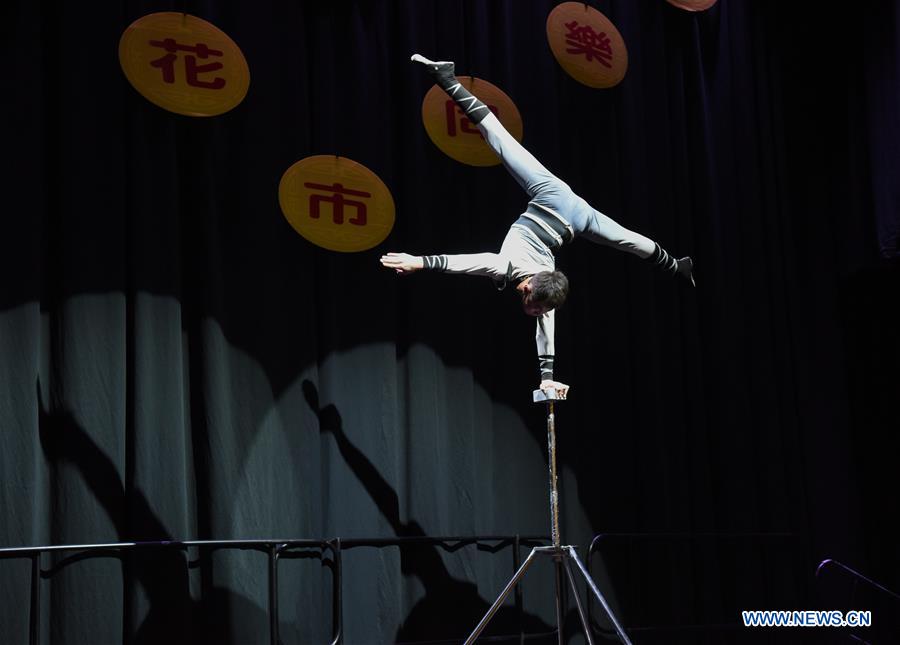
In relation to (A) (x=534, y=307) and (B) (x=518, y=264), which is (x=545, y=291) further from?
(B) (x=518, y=264)

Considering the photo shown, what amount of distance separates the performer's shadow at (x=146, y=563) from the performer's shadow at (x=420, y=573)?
2.55 feet

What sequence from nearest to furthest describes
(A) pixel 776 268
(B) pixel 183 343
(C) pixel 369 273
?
(B) pixel 183 343
(C) pixel 369 273
(A) pixel 776 268

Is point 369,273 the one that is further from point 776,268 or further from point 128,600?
point 776,268

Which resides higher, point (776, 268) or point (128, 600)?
point (776, 268)

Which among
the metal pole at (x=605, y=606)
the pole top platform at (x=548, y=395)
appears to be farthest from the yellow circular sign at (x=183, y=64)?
the metal pole at (x=605, y=606)

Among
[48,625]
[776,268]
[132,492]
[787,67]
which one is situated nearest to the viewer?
[48,625]

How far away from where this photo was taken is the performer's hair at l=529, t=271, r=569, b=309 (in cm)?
359

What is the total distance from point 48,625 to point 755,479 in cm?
354

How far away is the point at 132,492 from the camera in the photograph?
152 inches

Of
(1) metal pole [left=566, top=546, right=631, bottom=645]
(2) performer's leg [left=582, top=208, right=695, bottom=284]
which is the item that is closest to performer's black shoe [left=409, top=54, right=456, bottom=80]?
(2) performer's leg [left=582, top=208, right=695, bottom=284]

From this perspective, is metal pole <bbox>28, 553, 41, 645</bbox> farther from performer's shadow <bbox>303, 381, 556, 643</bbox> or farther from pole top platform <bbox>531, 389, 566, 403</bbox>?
pole top platform <bbox>531, 389, 566, 403</bbox>

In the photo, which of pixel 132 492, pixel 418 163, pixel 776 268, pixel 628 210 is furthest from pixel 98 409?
pixel 776 268

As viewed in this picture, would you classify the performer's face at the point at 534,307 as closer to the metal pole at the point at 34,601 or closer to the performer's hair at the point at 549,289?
the performer's hair at the point at 549,289

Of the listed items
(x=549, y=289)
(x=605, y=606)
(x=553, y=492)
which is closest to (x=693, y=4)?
(x=549, y=289)
